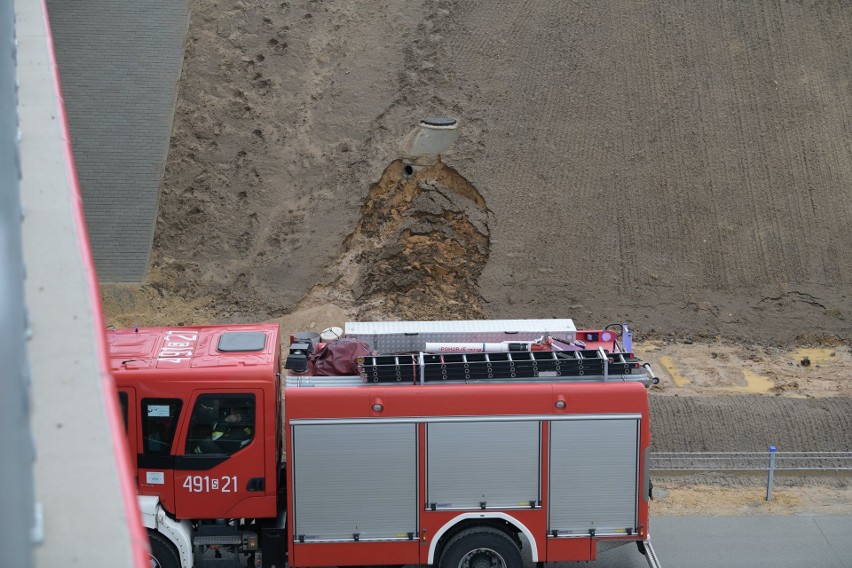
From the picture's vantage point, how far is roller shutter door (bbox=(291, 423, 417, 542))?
10477 millimetres

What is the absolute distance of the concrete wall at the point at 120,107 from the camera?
21.0 meters

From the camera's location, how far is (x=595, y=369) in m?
11.0

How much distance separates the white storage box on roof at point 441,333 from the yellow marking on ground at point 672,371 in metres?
6.37

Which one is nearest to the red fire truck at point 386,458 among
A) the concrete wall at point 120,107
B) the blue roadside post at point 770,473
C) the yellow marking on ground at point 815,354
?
the blue roadside post at point 770,473

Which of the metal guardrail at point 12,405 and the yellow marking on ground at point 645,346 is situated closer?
the metal guardrail at point 12,405

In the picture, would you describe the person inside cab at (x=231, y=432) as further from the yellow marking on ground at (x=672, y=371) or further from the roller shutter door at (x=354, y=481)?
the yellow marking on ground at (x=672, y=371)

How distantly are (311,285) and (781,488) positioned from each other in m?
10.1

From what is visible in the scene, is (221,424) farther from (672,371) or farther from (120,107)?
(120,107)

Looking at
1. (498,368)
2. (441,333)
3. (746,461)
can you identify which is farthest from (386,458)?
(746,461)

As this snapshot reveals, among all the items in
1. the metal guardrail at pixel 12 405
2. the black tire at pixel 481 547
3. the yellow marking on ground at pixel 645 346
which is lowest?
the black tire at pixel 481 547

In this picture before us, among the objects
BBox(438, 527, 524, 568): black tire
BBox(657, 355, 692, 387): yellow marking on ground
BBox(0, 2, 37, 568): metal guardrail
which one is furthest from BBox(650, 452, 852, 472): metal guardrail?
BBox(0, 2, 37, 568): metal guardrail

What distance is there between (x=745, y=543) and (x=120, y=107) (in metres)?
16.7

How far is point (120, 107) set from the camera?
886 inches

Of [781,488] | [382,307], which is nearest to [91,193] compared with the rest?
[382,307]
